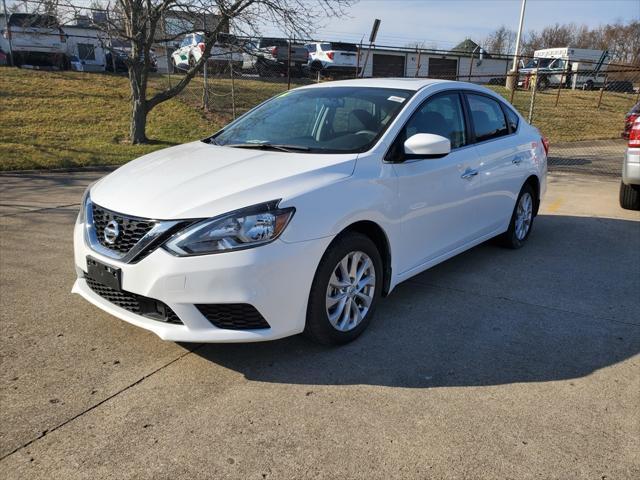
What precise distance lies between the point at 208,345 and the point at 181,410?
2.40 ft

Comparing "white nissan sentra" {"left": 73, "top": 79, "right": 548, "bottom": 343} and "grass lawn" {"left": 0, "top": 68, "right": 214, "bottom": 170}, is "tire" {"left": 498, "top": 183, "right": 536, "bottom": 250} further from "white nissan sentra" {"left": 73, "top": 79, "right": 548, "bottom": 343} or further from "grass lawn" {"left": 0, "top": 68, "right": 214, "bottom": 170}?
"grass lawn" {"left": 0, "top": 68, "right": 214, "bottom": 170}

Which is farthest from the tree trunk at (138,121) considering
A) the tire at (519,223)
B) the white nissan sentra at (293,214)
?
the tire at (519,223)

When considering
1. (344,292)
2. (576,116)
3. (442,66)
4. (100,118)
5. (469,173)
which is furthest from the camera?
(442,66)

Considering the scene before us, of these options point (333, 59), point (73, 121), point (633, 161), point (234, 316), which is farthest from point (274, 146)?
point (333, 59)

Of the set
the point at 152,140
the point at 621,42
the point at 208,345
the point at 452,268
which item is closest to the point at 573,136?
the point at 152,140

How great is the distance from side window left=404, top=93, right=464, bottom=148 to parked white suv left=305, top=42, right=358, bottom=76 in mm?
22953

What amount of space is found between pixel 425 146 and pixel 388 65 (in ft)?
96.9

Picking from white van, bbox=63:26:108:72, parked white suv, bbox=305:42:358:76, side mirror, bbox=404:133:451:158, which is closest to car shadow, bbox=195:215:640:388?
side mirror, bbox=404:133:451:158

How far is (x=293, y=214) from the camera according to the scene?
9.82 ft

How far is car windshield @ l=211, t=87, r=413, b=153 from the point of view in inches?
151

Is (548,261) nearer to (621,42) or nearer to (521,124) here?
(521,124)

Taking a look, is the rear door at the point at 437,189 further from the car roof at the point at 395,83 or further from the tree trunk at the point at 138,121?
the tree trunk at the point at 138,121

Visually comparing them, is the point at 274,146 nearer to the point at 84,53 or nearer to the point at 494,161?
the point at 494,161

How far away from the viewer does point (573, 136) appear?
1811 cm
